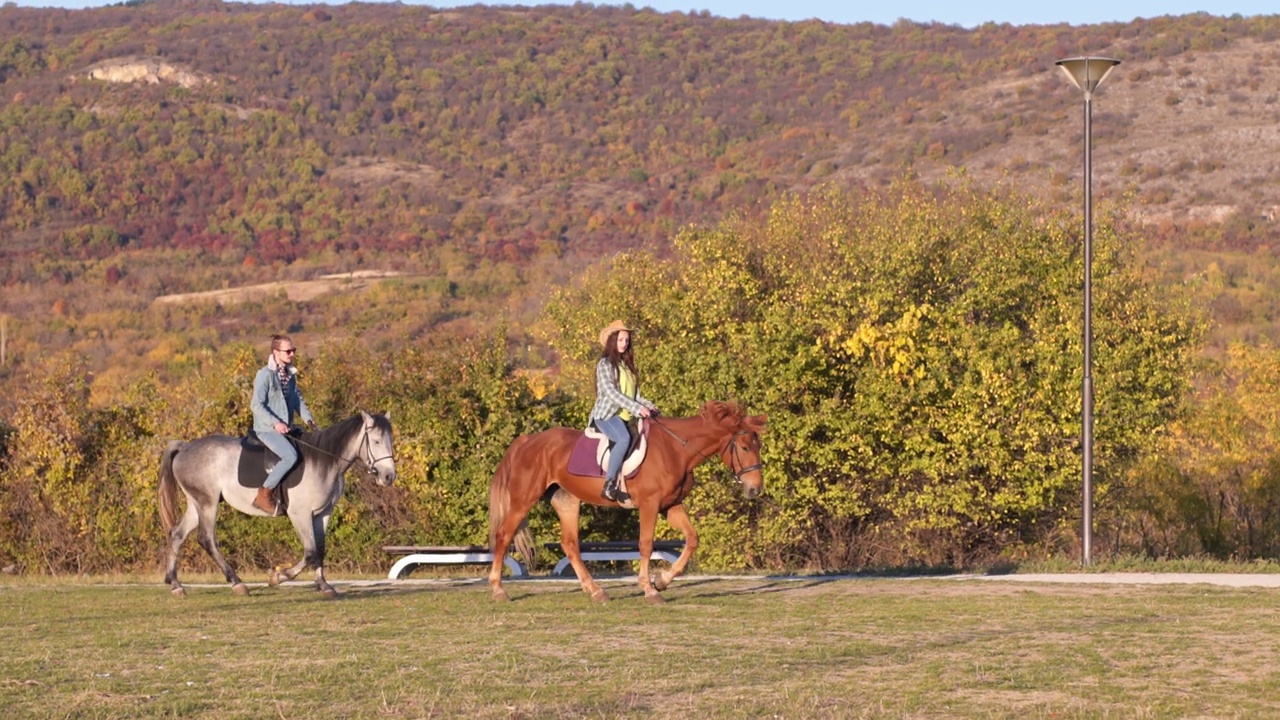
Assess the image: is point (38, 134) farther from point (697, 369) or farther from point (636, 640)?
point (636, 640)

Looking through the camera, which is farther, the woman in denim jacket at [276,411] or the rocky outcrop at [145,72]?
the rocky outcrop at [145,72]

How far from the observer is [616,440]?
14906 millimetres

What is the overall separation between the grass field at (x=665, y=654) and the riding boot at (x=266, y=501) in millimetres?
936

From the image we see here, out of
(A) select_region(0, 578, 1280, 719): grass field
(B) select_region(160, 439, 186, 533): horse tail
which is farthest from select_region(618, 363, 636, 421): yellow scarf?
(B) select_region(160, 439, 186, 533): horse tail

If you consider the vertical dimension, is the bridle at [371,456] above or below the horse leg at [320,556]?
above

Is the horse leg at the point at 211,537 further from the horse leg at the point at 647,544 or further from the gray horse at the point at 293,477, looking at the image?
the horse leg at the point at 647,544

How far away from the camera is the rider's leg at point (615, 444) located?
14.9m

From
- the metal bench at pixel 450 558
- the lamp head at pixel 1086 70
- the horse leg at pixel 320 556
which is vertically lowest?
the metal bench at pixel 450 558

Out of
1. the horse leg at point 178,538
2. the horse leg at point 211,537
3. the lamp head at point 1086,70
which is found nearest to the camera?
the horse leg at point 211,537

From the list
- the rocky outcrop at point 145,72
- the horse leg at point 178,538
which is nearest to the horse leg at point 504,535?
the horse leg at point 178,538

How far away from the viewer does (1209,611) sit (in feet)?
44.9

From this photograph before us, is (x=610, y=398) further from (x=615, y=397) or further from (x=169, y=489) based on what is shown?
(x=169, y=489)

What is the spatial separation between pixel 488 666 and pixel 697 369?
15.1m

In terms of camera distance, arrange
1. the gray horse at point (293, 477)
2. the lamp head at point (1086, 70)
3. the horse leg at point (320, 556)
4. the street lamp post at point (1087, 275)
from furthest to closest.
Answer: the lamp head at point (1086, 70), the street lamp post at point (1087, 275), the horse leg at point (320, 556), the gray horse at point (293, 477)
